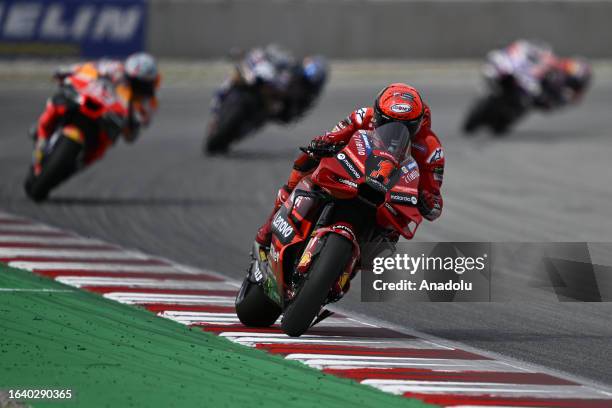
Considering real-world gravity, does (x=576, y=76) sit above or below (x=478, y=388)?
above

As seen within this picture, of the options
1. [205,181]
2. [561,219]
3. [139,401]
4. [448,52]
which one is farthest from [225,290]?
[448,52]

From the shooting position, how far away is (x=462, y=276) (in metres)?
8.88

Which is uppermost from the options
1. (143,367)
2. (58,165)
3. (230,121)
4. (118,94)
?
(230,121)

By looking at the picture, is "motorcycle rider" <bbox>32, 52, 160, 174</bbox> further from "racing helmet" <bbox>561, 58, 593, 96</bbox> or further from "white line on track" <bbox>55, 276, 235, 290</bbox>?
"racing helmet" <bbox>561, 58, 593, 96</bbox>

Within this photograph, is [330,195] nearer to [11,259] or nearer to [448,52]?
[11,259]

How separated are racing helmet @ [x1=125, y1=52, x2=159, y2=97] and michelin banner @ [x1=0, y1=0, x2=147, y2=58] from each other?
33.7 feet

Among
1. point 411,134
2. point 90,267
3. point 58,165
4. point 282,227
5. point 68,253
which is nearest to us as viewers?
point 411,134

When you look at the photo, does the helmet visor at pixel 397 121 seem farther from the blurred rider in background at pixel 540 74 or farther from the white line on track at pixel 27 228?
the blurred rider in background at pixel 540 74

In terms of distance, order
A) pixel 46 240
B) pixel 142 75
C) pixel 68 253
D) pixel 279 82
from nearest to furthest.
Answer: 1. pixel 68 253
2. pixel 46 240
3. pixel 142 75
4. pixel 279 82

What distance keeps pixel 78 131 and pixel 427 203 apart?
24.5ft

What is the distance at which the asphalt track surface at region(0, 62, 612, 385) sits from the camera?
9492 millimetres

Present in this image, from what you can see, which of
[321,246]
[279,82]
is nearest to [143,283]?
[321,246]

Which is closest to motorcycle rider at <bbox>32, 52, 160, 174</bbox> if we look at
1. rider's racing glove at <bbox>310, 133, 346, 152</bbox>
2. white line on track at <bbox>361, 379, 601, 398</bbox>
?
rider's racing glove at <bbox>310, 133, 346, 152</bbox>

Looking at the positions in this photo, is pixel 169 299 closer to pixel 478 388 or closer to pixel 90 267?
pixel 90 267
